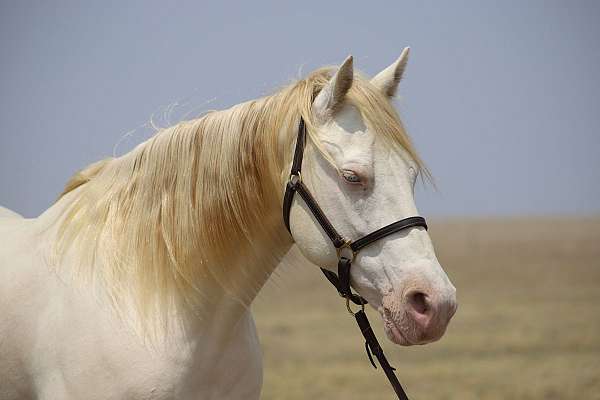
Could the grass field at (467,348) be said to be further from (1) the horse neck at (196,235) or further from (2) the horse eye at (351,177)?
(2) the horse eye at (351,177)

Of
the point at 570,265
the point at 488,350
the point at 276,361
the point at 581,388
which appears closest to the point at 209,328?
the point at 581,388

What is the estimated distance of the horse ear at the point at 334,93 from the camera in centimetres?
278

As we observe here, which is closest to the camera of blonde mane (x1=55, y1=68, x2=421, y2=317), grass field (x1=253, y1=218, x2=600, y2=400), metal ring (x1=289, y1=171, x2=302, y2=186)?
metal ring (x1=289, y1=171, x2=302, y2=186)

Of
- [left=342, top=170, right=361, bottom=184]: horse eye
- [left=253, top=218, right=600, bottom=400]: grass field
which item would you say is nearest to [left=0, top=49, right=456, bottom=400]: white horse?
[left=342, top=170, right=361, bottom=184]: horse eye

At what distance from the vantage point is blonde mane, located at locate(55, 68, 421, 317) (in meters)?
2.96

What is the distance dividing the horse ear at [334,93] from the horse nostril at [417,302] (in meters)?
0.75

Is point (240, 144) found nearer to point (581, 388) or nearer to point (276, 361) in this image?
point (581, 388)

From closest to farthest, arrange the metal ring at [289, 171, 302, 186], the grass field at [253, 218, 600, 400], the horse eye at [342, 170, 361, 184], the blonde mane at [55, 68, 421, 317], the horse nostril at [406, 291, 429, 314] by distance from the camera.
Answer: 1. the horse nostril at [406, 291, 429, 314]
2. the horse eye at [342, 170, 361, 184]
3. the metal ring at [289, 171, 302, 186]
4. the blonde mane at [55, 68, 421, 317]
5. the grass field at [253, 218, 600, 400]

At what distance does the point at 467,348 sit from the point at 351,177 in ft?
44.5

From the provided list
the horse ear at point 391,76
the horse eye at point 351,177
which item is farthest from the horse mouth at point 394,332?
the horse ear at point 391,76

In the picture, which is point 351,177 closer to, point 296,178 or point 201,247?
point 296,178

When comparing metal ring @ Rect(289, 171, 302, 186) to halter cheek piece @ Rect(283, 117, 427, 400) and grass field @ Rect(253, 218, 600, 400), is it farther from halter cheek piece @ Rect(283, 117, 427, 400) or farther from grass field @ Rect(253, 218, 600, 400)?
grass field @ Rect(253, 218, 600, 400)

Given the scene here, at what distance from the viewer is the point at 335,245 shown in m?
2.73

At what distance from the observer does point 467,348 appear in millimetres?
15500
